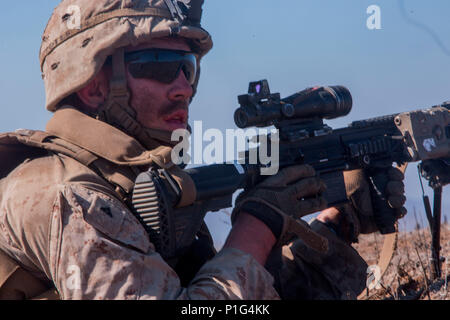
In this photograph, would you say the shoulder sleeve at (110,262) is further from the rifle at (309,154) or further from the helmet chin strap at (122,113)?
the helmet chin strap at (122,113)

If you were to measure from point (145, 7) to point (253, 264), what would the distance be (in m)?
1.94

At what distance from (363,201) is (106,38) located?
2517 millimetres

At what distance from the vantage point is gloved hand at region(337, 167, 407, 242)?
4848mm

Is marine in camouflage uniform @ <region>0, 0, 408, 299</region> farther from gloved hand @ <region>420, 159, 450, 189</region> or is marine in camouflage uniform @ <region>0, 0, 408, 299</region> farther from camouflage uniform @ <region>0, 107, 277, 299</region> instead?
gloved hand @ <region>420, 159, 450, 189</region>

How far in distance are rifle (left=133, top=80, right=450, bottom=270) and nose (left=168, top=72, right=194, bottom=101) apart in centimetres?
52

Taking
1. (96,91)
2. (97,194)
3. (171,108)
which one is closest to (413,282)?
(171,108)

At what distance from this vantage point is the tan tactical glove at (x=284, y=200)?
3576 mm

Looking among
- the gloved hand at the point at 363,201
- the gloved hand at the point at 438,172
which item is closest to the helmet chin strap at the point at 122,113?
the gloved hand at the point at 363,201

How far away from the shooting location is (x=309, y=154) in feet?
14.6

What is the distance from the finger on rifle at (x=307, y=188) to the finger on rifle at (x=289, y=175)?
54 millimetres

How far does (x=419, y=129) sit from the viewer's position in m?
5.14

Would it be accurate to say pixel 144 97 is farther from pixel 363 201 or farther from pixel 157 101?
pixel 363 201
